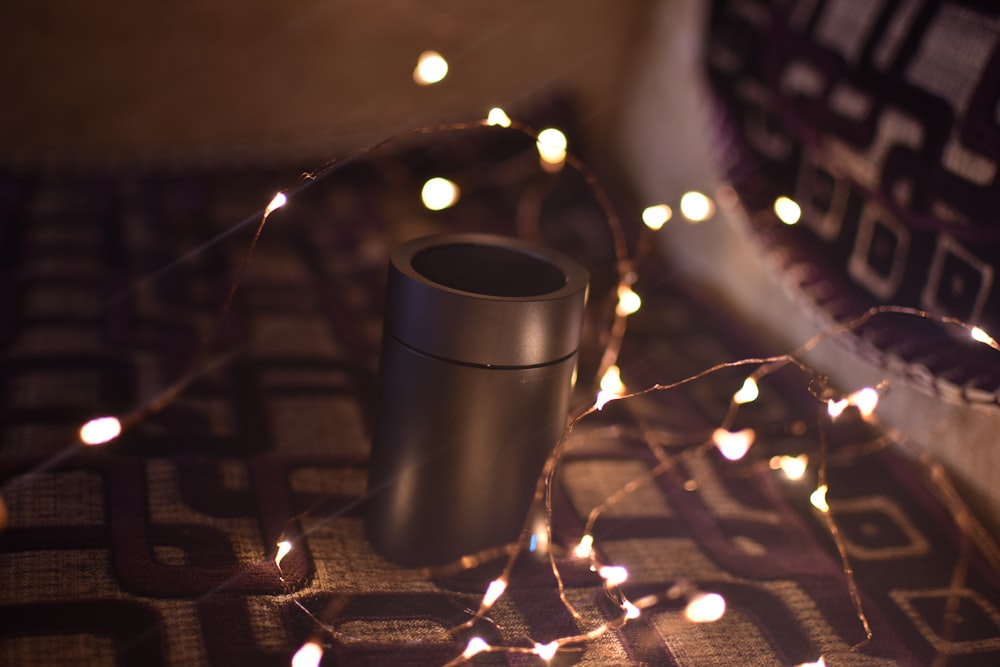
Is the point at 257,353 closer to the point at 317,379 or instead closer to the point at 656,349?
the point at 317,379

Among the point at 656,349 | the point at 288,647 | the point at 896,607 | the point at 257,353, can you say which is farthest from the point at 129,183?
the point at 896,607

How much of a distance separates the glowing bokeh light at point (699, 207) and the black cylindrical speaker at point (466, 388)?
63 cm

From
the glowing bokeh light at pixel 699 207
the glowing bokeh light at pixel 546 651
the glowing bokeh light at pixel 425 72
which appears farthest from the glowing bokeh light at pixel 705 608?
the glowing bokeh light at pixel 425 72

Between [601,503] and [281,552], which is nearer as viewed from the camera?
[281,552]

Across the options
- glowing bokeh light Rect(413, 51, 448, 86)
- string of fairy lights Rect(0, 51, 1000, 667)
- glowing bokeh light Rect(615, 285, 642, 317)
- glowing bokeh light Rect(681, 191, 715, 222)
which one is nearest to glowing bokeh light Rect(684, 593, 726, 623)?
string of fairy lights Rect(0, 51, 1000, 667)

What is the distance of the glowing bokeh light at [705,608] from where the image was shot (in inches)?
28.2

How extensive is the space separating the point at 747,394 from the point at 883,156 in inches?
11.8

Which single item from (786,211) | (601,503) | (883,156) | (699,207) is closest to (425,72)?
(699,207)

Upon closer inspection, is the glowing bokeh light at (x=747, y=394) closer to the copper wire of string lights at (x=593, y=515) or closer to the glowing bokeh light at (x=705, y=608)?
the copper wire of string lights at (x=593, y=515)

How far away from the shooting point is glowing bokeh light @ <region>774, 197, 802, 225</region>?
1.06m

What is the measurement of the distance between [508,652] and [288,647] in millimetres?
158

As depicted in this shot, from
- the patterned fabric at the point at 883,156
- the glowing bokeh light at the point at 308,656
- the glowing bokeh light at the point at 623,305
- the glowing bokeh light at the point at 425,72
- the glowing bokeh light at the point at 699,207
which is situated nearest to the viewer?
the glowing bokeh light at the point at 308,656

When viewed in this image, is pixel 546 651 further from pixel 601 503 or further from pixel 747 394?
pixel 747 394

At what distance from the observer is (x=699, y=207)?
4.29 feet
